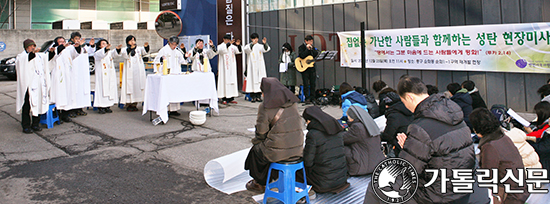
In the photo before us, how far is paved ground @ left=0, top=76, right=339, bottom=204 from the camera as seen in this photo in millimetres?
4406

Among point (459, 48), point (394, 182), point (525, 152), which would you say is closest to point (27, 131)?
point (394, 182)

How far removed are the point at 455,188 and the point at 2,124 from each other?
323 inches

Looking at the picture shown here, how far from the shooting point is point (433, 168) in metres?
2.69

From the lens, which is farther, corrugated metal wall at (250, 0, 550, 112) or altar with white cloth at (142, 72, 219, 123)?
corrugated metal wall at (250, 0, 550, 112)

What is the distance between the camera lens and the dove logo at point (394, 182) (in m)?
2.89

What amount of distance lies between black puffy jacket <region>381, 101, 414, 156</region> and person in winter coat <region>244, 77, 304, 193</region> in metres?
1.48

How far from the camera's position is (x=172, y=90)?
784cm

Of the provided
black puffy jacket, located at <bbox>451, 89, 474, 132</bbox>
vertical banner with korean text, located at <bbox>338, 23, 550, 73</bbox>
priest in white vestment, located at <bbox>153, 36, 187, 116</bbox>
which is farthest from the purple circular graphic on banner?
priest in white vestment, located at <bbox>153, 36, 187, 116</bbox>

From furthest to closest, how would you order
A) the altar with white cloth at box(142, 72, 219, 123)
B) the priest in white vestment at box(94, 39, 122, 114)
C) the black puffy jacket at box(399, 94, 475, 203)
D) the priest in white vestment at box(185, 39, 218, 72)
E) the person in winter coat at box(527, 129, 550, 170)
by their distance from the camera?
1. the priest in white vestment at box(94, 39, 122, 114)
2. the priest in white vestment at box(185, 39, 218, 72)
3. the altar with white cloth at box(142, 72, 219, 123)
4. the person in winter coat at box(527, 129, 550, 170)
5. the black puffy jacket at box(399, 94, 475, 203)

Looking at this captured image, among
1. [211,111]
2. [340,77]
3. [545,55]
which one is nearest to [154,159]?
[211,111]

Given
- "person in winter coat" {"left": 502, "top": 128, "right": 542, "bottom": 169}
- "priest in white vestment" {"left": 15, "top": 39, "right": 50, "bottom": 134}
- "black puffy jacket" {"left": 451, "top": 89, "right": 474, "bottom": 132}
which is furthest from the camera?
"priest in white vestment" {"left": 15, "top": 39, "right": 50, "bottom": 134}

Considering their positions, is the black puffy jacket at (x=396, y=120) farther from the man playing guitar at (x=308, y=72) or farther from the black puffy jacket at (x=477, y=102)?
the man playing guitar at (x=308, y=72)

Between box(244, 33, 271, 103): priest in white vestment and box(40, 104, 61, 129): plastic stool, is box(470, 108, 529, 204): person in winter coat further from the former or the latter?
box(244, 33, 271, 103): priest in white vestment

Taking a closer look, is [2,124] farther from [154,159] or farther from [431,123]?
[431,123]
